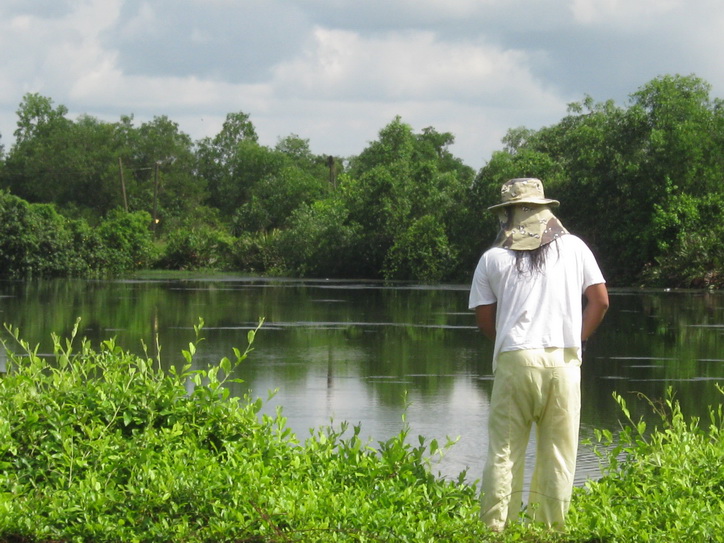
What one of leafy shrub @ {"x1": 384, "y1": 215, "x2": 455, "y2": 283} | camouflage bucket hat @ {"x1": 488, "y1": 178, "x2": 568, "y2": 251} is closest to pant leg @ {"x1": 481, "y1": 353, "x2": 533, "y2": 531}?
camouflage bucket hat @ {"x1": 488, "y1": 178, "x2": 568, "y2": 251}

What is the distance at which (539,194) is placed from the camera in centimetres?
554

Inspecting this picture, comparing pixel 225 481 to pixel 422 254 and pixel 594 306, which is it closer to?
pixel 594 306

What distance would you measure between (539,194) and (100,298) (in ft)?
88.9

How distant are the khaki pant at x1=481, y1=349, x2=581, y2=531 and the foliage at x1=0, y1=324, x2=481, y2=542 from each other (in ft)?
0.76

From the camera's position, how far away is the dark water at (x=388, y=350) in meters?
10.6

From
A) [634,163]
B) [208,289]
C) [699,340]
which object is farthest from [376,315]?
[634,163]

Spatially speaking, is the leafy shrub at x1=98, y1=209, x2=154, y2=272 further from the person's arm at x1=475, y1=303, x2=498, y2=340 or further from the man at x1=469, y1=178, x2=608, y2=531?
the man at x1=469, y1=178, x2=608, y2=531

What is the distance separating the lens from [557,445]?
5305 mm

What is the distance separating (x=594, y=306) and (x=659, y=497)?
3.26 feet

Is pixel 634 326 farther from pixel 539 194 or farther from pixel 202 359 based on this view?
pixel 539 194

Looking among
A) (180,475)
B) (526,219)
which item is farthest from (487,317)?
(180,475)

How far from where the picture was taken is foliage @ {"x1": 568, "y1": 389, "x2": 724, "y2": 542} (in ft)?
16.0

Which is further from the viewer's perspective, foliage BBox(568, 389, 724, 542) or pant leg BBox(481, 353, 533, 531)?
pant leg BBox(481, 353, 533, 531)

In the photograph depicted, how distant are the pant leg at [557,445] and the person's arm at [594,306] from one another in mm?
313
